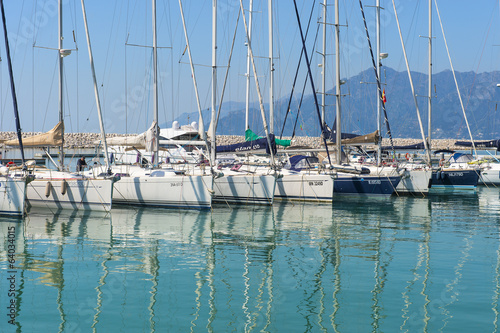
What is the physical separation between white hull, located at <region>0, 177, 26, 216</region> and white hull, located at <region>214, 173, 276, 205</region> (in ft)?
25.2

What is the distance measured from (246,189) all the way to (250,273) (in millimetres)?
11258

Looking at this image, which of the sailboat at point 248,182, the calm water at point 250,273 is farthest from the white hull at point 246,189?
the calm water at point 250,273

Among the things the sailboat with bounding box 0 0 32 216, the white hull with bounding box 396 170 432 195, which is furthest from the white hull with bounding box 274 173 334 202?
the sailboat with bounding box 0 0 32 216

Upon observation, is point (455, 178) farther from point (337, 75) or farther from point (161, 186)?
point (161, 186)

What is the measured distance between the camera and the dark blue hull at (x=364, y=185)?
2666cm

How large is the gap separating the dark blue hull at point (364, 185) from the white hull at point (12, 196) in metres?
13.7

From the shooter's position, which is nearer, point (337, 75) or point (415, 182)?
point (337, 75)

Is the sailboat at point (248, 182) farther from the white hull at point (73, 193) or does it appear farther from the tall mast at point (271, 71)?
the tall mast at point (271, 71)

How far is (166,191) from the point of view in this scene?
71.5ft

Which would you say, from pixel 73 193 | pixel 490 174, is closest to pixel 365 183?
pixel 490 174

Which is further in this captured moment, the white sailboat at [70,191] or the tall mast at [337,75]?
the tall mast at [337,75]

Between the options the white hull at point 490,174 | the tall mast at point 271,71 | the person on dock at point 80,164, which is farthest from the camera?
the white hull at point 490,174

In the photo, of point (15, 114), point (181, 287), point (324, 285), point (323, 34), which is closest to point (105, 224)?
point (15, 114)

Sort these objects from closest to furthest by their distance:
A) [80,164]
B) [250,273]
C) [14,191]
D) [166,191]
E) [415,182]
Result: 1. [250,273]
2. [14,191]
3. [166,191]
4. [80,164]
5. [415,182]
